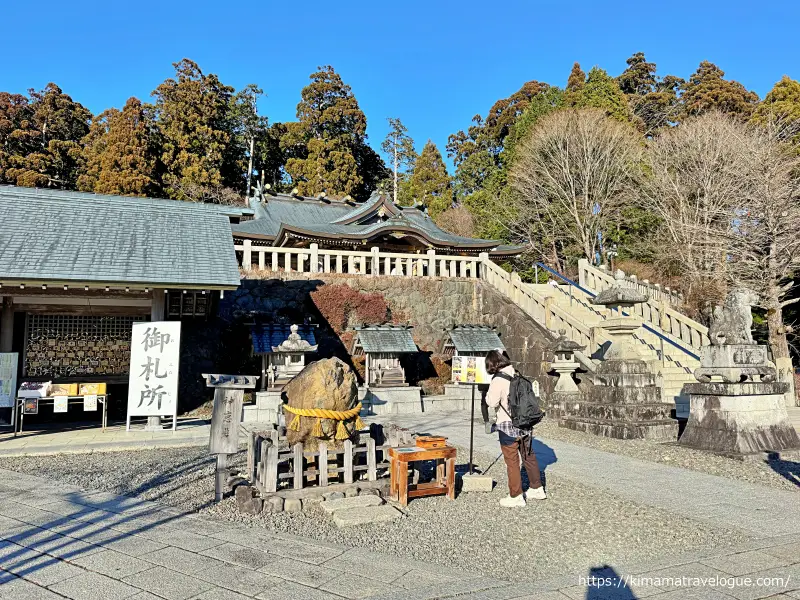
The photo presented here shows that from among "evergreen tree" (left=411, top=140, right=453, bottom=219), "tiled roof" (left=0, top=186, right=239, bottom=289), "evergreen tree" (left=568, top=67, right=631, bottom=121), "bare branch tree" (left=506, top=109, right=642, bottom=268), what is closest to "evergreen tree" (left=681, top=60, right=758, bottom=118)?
"evergreen tree" (left=568, top=67, right=631, bottom=121)

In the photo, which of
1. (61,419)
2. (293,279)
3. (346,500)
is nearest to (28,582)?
(346,500)

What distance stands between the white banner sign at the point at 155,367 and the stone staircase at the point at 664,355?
9882mm

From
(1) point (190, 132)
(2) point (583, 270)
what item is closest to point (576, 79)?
(2) point (583, 270)

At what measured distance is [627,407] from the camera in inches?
378

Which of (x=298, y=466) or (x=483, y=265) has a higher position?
(x=483, y=265)

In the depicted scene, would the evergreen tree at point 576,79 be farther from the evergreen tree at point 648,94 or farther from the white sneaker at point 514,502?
the white sneaker at point 514,502

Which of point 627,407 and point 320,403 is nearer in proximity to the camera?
point 320,403

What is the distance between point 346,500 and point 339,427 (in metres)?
0.88

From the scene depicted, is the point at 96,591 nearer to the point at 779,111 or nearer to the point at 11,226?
the point at 11,226

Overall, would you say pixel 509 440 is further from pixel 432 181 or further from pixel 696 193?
pixel 432 181

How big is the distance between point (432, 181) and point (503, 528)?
38.5m

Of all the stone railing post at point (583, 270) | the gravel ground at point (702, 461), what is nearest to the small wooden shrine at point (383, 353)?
the gravel ground at point (702, 461)

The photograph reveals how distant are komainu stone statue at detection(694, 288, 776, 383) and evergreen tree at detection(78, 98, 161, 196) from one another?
28.5m

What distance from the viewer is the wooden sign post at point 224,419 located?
5609 millimetres
